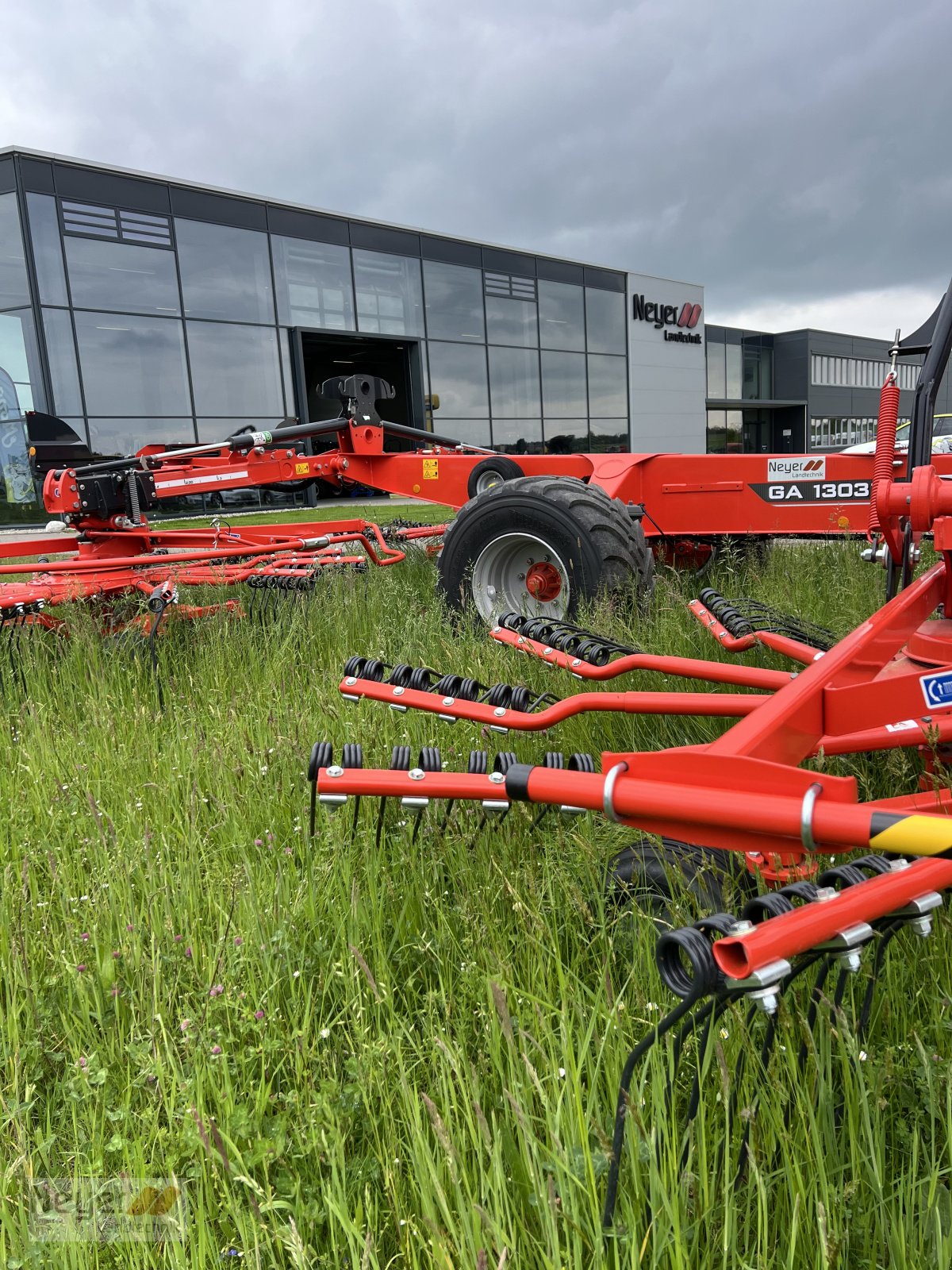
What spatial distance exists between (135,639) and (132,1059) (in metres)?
3.31

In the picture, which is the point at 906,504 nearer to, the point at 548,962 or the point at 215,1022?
the point at 548,962

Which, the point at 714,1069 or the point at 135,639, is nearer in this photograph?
the point at 714,1069

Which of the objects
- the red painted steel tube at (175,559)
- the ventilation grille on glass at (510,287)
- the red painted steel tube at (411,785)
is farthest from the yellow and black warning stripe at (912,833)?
the ventilation grille on glass at (510,287)

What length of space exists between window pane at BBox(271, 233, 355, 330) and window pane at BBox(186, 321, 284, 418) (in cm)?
99

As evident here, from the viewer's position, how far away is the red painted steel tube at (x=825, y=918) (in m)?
0.98

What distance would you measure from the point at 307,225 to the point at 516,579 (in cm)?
1968

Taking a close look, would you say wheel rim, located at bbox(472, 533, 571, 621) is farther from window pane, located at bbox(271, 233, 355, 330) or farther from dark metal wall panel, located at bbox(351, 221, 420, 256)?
dark metal wall panel, located at bbox(351, 221, 420, 256)

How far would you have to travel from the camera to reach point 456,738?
3.09 m

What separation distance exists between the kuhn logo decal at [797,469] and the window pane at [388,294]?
19969 mm

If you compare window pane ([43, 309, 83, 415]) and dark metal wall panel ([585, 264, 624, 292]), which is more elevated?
dark metal wall panel ([585, 264, 624, 292])

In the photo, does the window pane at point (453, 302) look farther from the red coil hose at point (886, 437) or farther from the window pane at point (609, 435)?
the red coil hose at point (886, 437)

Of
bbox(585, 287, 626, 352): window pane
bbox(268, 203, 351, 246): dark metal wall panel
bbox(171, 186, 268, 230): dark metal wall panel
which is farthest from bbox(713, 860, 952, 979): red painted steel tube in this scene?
bbox(585, 287, 626, 352): window pane

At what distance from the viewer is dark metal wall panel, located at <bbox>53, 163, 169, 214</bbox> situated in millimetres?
17531

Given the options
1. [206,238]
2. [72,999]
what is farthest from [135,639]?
[206,238]
